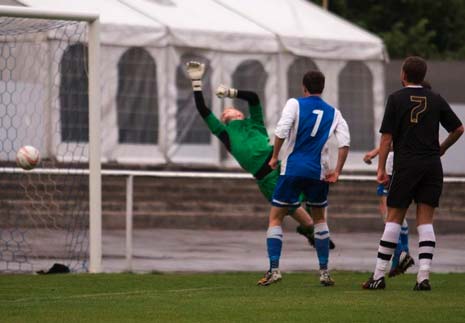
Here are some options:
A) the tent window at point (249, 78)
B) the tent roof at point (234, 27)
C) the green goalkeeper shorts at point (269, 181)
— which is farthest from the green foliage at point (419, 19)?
the green goalkeeper shorts at point (269, 181)

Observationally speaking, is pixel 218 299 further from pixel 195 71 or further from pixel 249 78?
pixel 249 78

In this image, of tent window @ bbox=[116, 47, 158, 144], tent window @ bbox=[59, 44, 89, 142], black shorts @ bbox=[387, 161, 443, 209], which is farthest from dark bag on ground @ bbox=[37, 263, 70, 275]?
tent window @ bbox=[116, 47, 158, 144]

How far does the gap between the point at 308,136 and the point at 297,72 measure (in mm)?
18778

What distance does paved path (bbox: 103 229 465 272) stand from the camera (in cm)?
1711

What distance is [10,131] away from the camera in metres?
19.4

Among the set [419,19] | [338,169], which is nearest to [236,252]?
[338,169]

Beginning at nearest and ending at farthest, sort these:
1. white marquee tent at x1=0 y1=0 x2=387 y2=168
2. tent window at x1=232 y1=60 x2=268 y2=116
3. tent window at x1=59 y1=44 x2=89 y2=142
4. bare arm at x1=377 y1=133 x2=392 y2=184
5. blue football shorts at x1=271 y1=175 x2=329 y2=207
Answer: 1. bare arm at x1=377 y1=133 x2=392 y2=184
2. blue football shorts at x1=271 y1=175 x2=329 y2=207
3. tent window at x1=59 y1=44 x2=89 y2=142
4. white marquee tent at x1=0 y1=0 x2=387 y2=168
5. tent window at x1=232 y1=60 x2=268 y2=116

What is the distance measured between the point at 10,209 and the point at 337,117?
310 inches

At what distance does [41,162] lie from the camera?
1911 centimetres

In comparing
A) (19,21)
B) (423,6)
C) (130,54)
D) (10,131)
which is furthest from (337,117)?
(423,6)

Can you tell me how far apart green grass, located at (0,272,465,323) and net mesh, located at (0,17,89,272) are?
2.46 m

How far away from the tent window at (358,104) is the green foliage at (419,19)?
46.7 feet

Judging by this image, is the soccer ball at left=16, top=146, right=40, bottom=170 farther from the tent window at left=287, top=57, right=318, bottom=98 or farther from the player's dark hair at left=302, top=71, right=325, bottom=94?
the tent window at left=287, top=57, right=318, bottom=98

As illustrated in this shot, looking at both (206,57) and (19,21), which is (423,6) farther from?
(19,21)
